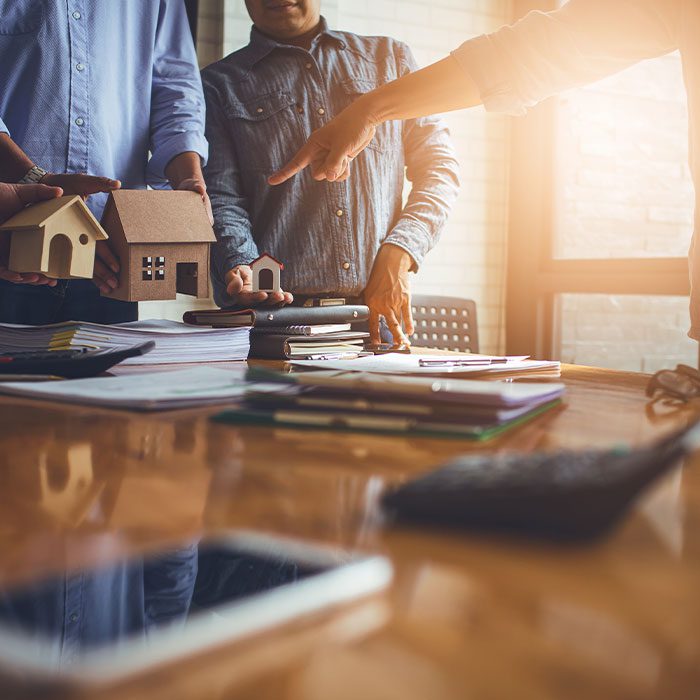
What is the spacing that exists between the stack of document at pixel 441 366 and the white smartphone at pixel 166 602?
0.66m

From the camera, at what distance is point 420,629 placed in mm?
269

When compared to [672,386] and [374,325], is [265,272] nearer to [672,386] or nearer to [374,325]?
[374,325]

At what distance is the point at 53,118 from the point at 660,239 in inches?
109

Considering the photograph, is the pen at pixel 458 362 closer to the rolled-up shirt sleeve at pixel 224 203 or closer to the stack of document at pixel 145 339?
the stack of document at pixel 145 339

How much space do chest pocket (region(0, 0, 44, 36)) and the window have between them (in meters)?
0.71

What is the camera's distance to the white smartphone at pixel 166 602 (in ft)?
0.77

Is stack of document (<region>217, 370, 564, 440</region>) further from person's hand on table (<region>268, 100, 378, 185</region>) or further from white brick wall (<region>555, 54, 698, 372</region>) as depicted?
white brick wall (<region>555, 54, 698, 372</region>)

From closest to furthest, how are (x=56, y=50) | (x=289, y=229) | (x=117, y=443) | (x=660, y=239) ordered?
1. (x=117, y=443)
2. (x=56, y=50)
3. (x=289, y=229)
4. (x=660, y=239)

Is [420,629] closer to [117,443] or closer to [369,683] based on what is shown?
[369,683]

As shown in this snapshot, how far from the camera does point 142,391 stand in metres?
0.79

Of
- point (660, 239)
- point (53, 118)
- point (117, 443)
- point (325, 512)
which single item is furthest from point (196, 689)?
point (660, 239)

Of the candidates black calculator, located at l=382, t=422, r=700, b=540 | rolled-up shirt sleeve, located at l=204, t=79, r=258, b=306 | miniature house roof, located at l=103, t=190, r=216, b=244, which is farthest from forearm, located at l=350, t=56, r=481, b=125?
black calculator, located at l=382, t=422, r=700, b=540

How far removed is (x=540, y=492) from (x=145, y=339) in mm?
969

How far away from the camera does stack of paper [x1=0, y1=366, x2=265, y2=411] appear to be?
0.75 metres
